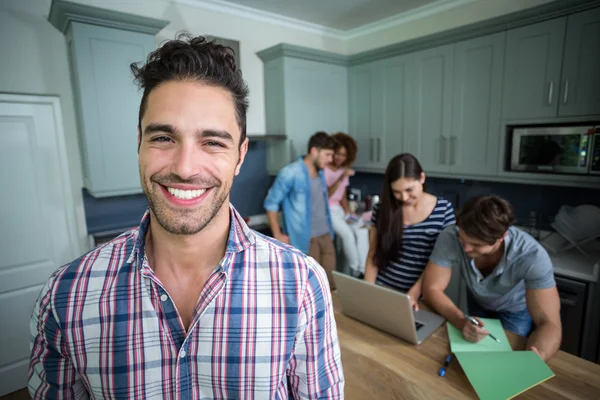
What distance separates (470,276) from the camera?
1549mm

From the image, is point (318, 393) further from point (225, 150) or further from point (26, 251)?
point (26, 251)

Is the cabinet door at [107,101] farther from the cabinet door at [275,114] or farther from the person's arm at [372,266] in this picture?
the person's arm at [372,266]

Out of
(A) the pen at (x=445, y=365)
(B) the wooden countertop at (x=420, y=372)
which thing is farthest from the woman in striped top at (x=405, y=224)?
(A) the pen at (x=445, y=365)

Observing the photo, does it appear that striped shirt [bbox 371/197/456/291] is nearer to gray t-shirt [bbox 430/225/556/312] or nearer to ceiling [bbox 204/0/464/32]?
gray t-shirt [bbox 430/225/556/312]

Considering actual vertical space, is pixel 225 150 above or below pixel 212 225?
above

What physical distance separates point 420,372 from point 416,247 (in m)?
0.79

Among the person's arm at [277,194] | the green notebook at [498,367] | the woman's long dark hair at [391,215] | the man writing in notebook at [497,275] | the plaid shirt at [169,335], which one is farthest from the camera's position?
the person's arm at [277,194]

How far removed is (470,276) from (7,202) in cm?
281

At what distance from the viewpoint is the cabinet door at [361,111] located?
350 cm

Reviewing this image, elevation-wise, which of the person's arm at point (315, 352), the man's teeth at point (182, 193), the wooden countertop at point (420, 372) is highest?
the man's teeth at point (182, 193)

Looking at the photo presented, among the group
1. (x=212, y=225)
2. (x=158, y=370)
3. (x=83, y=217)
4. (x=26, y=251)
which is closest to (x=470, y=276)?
(x=212, y=225)

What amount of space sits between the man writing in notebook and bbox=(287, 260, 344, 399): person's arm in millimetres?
657

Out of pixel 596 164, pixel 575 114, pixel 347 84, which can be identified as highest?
pixel 347 84

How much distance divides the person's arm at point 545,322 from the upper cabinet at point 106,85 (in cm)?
235
